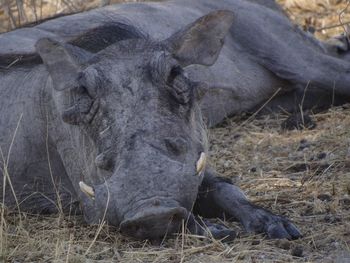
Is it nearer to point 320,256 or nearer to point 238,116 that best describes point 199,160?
point 320,256

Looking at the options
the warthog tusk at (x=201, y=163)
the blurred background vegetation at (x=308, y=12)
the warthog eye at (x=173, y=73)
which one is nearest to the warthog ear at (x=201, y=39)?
the warthog eye at (x=173, y=73)

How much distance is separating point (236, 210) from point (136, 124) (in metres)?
0.65

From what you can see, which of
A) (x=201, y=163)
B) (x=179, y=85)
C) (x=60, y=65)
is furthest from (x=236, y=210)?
(x=60, y=65)

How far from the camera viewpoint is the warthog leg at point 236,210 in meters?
4.32

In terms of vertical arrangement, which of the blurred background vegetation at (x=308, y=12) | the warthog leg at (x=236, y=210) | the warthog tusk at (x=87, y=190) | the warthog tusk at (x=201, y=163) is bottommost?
the blurred background vegetation at (x=308, y=12)

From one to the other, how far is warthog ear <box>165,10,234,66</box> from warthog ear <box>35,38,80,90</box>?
43cm

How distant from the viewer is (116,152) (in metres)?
4.20

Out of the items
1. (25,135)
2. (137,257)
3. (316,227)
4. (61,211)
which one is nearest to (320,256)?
(316,227)

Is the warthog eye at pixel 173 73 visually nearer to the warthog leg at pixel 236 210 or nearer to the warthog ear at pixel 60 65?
the warthog ear at pixel 60 65

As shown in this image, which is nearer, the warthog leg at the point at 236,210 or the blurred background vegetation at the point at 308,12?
the warthog leg at the point at 236,210

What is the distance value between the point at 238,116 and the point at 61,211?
244cm

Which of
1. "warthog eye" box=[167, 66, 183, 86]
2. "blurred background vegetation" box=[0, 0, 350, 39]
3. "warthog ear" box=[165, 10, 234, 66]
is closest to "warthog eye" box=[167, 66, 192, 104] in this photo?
"warthog eye" box=[167, 66, 183, 86]

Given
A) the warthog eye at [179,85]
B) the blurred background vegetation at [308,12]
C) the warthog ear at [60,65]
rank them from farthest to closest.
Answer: the blurred background vegetation at [308,12], the warthog ear at [60,65], the warthog eye at [179,85]

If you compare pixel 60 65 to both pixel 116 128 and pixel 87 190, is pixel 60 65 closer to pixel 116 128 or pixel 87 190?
pixel 116 128
